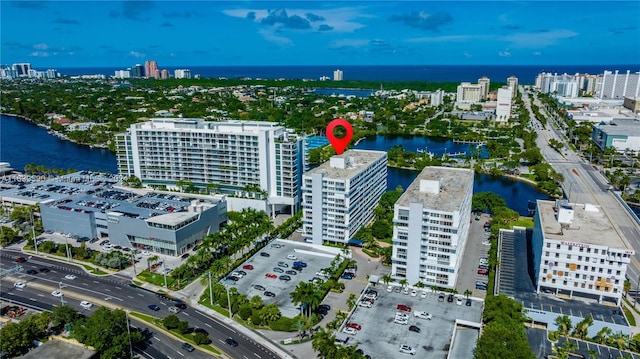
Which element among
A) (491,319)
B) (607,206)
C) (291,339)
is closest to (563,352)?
(491,319)

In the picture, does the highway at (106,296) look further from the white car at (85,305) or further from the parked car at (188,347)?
the white car at (85,305)

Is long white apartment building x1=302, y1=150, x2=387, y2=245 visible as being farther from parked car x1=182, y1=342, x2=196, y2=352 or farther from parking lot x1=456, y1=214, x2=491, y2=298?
parked car x1=182, y1=342, x2=196, y2=352

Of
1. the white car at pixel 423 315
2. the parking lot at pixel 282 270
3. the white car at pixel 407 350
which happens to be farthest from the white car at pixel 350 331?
the white car at pixel 423 315

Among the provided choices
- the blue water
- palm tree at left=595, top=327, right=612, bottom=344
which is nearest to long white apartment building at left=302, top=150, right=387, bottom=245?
palm tree at left=595, top=327, right=612, bottom=344

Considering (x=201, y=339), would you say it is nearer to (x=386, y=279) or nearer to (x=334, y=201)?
(x=386, y=279)

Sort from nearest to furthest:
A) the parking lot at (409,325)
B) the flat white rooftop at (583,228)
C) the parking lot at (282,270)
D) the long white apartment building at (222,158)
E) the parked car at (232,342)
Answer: the parking lot at (409,325)
the parked car at (232,342)
the flat white rooftop at (583,228)
the parking lot at (282,270)
the long white apartment building at (222,158)

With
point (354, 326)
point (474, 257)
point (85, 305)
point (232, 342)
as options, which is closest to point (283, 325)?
point (232, 342)
